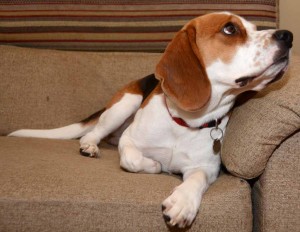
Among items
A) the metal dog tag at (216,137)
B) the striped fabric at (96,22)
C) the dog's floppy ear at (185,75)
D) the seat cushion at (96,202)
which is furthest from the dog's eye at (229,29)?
the striped fabric at (96,22)

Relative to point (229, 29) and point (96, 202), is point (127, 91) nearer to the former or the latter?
point (229, 29)

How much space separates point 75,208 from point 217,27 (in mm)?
838

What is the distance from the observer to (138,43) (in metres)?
2.61

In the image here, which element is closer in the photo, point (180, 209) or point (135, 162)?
point (180, 209)

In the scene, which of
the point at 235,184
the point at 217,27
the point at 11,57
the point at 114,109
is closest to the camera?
the point at 235,184

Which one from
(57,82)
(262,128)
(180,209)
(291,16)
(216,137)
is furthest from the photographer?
(291,16)

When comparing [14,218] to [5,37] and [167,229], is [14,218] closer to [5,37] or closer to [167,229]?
[167,229]

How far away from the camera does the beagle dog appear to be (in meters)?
1.51

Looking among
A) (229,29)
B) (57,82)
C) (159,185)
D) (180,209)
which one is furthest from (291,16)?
(180,209)

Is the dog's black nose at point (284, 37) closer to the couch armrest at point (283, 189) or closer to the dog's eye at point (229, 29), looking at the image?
the dog's eye at point (229, 29)

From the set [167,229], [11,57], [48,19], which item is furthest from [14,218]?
[48,19]

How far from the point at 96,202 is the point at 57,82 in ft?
4.09

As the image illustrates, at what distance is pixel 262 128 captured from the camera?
1.50 m

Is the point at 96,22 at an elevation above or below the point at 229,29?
below
